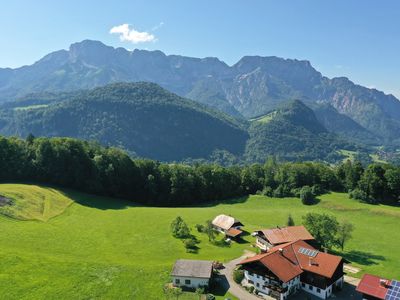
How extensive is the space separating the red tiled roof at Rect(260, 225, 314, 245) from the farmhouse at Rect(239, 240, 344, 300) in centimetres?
1065

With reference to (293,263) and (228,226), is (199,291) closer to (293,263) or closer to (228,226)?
(293,263)

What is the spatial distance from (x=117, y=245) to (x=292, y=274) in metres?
33.3

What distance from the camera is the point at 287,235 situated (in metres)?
79.4

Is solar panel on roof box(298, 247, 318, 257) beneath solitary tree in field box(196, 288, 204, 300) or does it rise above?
above

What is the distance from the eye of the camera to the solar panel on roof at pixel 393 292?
54781 mm

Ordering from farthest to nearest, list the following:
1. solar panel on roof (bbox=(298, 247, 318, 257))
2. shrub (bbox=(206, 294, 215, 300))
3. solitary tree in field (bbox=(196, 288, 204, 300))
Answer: solar panel on roof (bbox=(298, 247, 318, 257)) → solitary tree in field (bbox=(196, 288, 204, 300)) → shrub (bbox=(206, 294, 215, 300))

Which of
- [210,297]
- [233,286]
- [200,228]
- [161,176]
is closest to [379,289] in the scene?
[233,286]

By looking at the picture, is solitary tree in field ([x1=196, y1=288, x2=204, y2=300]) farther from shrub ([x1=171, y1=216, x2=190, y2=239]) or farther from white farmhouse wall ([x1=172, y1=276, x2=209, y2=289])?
shrub ([x1=171, y1=216, x2=190, y2=239])

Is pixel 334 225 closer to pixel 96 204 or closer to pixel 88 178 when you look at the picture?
pixel 96 204

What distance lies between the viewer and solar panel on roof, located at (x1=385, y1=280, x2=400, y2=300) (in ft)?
180

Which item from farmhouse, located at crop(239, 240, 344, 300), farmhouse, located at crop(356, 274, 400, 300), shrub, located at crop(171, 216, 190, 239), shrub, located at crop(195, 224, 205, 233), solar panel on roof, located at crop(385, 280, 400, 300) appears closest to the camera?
solar panel on roof, located at crop(385, 280, 400, 300)

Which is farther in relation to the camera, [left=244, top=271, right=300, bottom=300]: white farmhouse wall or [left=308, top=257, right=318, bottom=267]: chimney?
[left=308, top=257, right=318, bottom=267]: chimney

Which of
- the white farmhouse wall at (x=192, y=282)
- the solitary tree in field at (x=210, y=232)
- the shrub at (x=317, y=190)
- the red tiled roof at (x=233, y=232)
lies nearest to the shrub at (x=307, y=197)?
the shrub at (x=317, y=190)

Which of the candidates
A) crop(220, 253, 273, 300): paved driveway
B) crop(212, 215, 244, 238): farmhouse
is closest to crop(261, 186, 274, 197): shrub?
crop(212, 215, 244, 238): farmhouse
